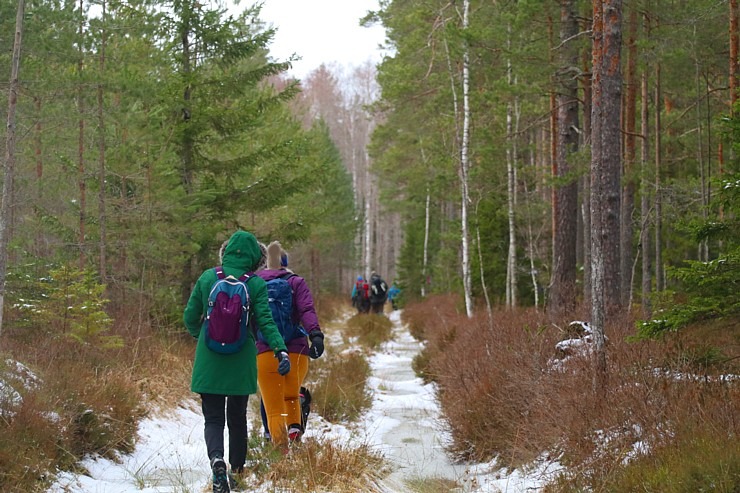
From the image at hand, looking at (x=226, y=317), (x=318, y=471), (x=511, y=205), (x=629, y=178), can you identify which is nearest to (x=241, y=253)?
(x=226, y=317)

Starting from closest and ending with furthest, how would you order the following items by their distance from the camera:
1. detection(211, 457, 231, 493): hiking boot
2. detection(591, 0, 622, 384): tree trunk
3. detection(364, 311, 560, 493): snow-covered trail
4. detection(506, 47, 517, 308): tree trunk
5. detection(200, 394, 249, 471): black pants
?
detection(211, 457, 231, 493): hiking boot, detection(200, 394, 249, 471): black pants, detection(364, 311, 560, 493): snow-covered trail, detection(591, 0, 622, 384): tree trunk, detection(506, 47, 517, 308): tree trunk

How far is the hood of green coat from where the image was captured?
473 cm

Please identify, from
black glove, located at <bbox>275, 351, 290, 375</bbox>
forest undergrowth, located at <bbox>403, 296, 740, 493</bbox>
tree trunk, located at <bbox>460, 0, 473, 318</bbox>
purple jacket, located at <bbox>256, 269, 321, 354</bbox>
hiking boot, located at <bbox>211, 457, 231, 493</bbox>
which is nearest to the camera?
forest undergrowth, located at <bbox>403, 296, 740, 493</bbox>

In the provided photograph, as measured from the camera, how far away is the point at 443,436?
700 cm

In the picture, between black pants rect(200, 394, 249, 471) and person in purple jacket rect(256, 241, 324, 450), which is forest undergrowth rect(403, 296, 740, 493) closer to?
person in purple jacket rect(256, 241, 324, 450)

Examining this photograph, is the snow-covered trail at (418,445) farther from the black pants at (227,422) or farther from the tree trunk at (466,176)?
the tree trunk at (466,176)

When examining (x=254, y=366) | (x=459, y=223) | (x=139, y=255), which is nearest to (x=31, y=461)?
(x=254, y=366)

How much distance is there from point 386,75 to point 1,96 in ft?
37.0

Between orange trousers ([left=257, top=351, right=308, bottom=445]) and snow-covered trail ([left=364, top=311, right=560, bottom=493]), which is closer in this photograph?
snow-covered trail ([left=364, top=311, right=560, bottom=493])

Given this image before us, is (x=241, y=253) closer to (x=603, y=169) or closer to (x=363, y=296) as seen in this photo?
(x=603, y=169)

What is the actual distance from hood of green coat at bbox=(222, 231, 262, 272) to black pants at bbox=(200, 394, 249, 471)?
94 centimetres

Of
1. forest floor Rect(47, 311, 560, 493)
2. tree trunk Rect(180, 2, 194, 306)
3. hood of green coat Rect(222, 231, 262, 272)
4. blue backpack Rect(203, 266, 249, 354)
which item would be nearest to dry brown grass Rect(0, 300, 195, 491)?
forest floor Rect(47, 311, 560, 493)

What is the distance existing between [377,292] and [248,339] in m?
17.5

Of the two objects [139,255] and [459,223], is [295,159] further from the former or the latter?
[459,223]
